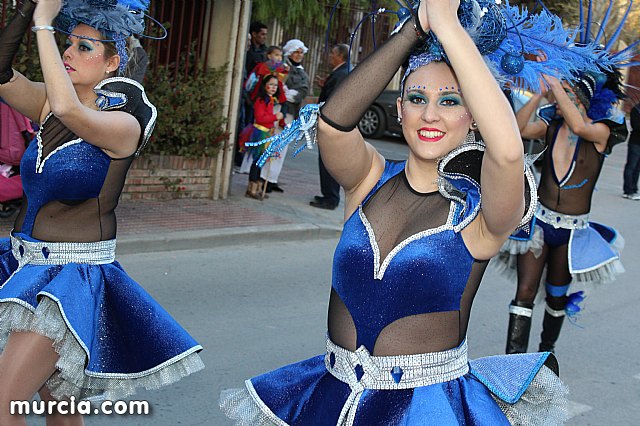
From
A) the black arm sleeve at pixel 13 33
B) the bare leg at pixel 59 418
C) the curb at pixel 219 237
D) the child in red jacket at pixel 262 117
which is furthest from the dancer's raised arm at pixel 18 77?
the child in red jacket at pixel 262 117

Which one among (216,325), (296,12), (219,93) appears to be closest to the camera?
(216,325)

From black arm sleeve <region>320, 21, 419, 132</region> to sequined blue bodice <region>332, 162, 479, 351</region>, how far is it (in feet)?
1.24

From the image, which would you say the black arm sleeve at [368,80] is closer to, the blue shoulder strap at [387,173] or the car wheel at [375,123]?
the blue shoulder strap at [387,173]

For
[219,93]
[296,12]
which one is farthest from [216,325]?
[296,12]

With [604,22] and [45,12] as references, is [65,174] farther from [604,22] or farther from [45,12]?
[604,22]

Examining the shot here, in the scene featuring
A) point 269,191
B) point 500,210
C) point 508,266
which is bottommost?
point 269,191

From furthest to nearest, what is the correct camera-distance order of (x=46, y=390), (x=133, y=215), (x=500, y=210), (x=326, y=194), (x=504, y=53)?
(x=326, y=194) < (x=133, y=215) < (x=46, y=390) < (x=504, y=53) < (x=500, y=210)

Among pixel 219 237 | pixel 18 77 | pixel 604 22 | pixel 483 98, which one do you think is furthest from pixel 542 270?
pixel 219 237

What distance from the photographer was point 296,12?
1269 centimetres

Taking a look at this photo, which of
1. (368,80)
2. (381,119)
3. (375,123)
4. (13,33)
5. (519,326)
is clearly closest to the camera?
(368,80)

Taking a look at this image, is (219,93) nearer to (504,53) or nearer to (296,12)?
(296,12)

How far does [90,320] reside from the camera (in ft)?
11.8

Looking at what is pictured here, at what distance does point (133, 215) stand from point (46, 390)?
586 centimetres

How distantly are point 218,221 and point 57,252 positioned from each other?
6174 mm
